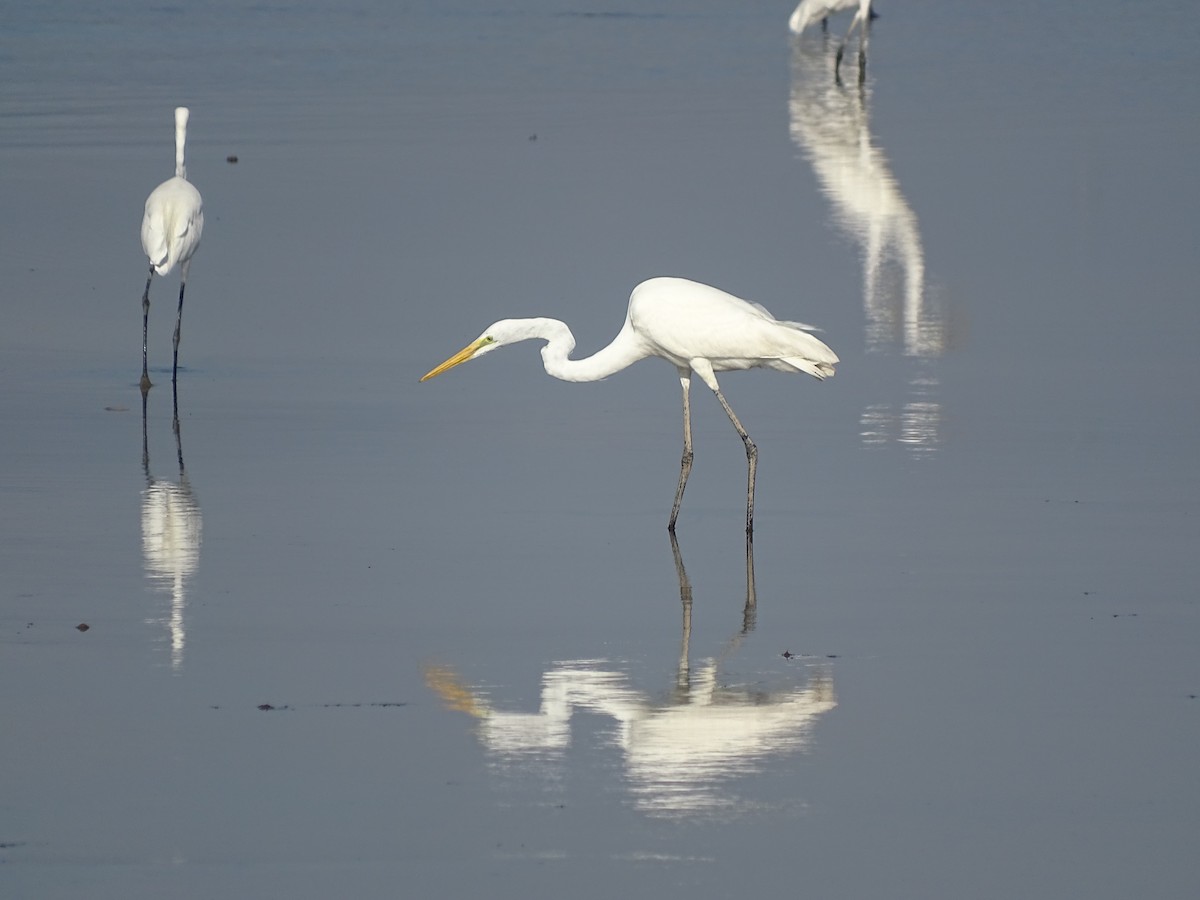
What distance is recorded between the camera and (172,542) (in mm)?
9422

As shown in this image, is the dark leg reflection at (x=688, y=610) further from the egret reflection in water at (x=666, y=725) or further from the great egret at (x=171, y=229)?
the great egret at (x=171, y=229)

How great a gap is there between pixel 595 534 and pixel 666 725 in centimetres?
280

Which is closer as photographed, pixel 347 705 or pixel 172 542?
pixel 347 705

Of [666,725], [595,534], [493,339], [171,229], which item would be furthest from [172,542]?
[171,229]

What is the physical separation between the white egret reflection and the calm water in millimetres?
70

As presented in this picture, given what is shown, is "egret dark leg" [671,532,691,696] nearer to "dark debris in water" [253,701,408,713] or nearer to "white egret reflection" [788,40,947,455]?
"dark debris in water" [253,701,408,713]

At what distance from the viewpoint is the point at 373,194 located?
20.2 meters

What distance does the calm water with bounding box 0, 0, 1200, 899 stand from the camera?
6.10 meters

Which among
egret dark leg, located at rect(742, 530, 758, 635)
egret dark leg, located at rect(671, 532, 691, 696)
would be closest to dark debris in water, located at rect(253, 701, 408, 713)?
egret dark leg, located at rect(671, 532, 691, 696)

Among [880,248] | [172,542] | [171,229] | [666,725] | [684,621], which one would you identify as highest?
[880,248]

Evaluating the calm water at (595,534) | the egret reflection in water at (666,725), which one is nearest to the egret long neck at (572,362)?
the calm water at (595,534)

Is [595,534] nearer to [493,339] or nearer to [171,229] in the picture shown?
[493,339]

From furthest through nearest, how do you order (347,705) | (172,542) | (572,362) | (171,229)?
(171,229), (572,362), (172,542), (347,705)

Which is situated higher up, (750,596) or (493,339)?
(493,339)
